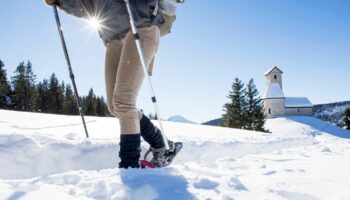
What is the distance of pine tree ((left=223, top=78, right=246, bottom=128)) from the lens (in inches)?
1871

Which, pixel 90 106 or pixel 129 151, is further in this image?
pixel 90 106

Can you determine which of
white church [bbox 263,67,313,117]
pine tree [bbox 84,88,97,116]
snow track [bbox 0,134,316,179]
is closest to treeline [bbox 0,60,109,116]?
pine tree [bbox 84,88,97,116]

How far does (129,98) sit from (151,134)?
683mm

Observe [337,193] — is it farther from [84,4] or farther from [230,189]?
[84,4]

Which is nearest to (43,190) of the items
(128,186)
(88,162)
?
(128,186)

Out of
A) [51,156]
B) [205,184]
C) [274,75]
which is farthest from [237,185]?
[274,75]

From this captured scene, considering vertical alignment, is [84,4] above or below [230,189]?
above

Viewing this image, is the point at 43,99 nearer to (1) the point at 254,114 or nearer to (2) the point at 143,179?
(1) the point at 254,114

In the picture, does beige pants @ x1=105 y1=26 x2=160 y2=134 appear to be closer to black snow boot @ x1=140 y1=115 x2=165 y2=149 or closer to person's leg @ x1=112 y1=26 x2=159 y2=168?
person's leg @ x1=112 y1=26 x2=159 y2=168

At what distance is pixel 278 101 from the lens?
271 ft

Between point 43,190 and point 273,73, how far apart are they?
94.1 m

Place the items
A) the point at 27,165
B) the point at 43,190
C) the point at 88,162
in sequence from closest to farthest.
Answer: the point at 43,190 → the point at 27,165 → the point at 88,162

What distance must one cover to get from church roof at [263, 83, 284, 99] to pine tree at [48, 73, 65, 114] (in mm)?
48204

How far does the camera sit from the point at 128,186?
242 cm
